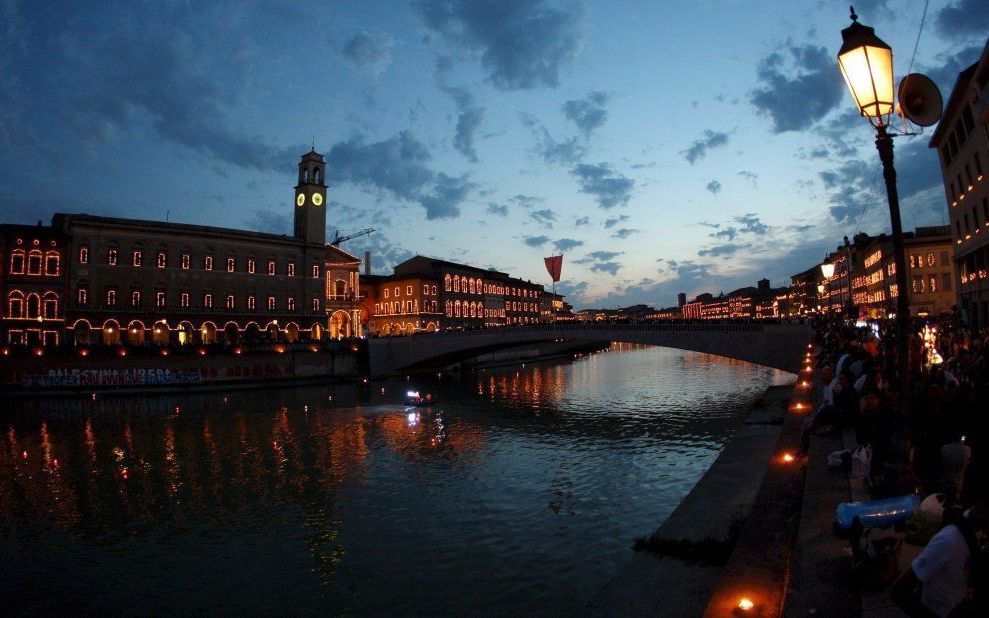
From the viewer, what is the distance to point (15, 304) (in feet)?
180

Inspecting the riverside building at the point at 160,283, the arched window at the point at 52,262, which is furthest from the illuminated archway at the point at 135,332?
the arched window at the point at 52,262

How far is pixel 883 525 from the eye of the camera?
6.28 metres

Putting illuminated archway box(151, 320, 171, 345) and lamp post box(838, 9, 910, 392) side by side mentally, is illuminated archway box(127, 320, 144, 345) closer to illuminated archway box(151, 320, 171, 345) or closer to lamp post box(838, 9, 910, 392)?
illuminated archway box(151, 320, 171, 345)

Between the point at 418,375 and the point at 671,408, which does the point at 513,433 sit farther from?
the point at 418,375

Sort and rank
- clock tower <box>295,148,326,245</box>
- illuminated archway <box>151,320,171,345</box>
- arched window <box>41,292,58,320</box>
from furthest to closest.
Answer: clock tower <box>295,148,326,245</box> < illuminated archway <box>151,320,171,345</box> < arched window <box>41,292,58,320</box>

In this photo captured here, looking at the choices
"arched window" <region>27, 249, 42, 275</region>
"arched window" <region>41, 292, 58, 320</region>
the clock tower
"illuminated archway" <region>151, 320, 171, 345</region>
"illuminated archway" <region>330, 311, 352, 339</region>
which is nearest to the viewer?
"arched window" <region>27, 249, 42, 275</region>

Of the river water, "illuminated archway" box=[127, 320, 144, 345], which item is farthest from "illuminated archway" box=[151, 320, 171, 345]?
the river water

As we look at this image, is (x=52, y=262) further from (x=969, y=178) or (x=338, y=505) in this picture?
(x=969, y=178)

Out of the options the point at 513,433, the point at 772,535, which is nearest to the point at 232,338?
the point at 513,433

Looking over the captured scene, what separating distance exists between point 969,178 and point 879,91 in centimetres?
3451

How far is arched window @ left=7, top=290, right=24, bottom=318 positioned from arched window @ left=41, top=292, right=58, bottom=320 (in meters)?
1.64

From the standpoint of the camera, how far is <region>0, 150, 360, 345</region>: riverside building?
184 feet

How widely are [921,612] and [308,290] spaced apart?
75192 millimetres

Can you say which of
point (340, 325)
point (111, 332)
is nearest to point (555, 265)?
point (340, 325)
